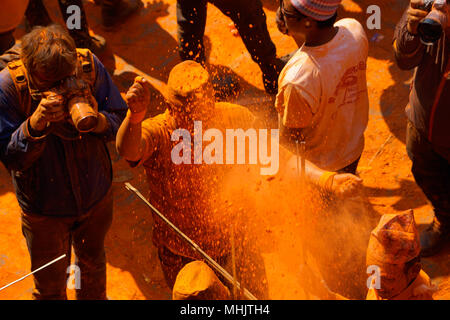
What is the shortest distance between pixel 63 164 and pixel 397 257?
215cm

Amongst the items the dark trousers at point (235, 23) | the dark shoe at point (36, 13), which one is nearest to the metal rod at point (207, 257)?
the dark trousers at point (235, 23)

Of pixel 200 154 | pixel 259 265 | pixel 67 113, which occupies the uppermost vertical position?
pixel 67 113

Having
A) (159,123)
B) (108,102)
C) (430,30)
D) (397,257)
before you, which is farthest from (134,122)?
(430,30)

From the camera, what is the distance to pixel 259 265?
4742 mm

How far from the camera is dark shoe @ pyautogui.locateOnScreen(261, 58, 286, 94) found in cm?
623

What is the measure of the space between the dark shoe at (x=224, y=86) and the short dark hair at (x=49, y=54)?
3083 millimetres

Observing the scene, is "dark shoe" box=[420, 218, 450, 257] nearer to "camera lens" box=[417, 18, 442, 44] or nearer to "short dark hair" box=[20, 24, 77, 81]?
"camera lens" box=[417, 18, 442, 44]

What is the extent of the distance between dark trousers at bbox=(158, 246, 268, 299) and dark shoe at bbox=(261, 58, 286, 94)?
2.22 meters

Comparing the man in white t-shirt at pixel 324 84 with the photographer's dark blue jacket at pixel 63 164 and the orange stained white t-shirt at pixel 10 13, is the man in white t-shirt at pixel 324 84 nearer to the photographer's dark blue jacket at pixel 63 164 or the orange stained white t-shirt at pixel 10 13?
the photographer's dark blue jacket at pixel 63 164

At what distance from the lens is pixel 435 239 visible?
15.7ft

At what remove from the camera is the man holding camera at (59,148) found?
3338 millimetres

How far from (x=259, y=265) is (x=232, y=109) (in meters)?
1.52
